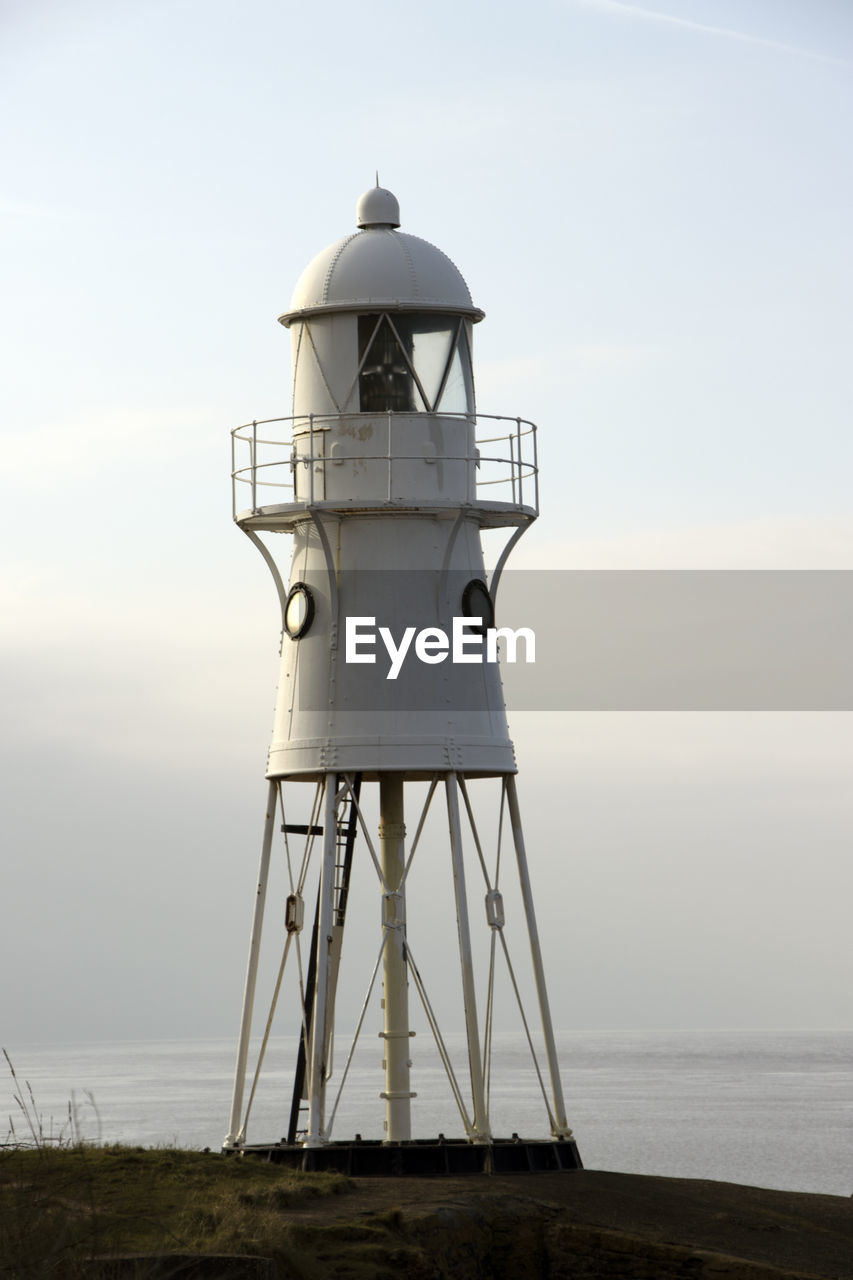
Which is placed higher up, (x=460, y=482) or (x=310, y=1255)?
(x=460, y=482)

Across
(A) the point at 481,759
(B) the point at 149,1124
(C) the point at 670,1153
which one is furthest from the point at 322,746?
(B) the point at 149,1124

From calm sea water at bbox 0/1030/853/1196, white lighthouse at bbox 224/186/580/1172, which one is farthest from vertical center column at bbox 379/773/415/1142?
calm sea water at bbox 0/1030/853/1196

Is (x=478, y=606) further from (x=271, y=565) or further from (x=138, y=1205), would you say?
(x=138, y=1205)

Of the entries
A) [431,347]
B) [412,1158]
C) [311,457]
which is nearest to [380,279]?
[431,347]

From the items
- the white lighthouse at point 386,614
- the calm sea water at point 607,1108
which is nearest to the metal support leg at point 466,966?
the white lighthouse at point 386,614

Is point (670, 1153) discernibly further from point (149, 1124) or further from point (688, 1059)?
point (688, 1059)

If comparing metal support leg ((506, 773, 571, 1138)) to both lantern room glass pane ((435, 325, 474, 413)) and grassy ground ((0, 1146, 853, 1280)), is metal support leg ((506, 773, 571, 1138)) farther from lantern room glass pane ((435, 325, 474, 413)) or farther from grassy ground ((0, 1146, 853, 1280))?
lantern room glass pane ((435, 325, 474, 413))

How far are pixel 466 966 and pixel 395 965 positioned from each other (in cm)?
141

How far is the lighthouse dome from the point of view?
27266mm

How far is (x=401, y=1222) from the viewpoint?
2094 cm

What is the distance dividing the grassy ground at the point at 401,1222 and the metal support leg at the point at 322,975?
5.73 ft

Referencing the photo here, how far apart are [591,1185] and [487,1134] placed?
66.2 inches

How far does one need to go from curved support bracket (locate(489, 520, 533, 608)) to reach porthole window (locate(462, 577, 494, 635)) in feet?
0.60

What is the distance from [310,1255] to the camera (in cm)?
1947
